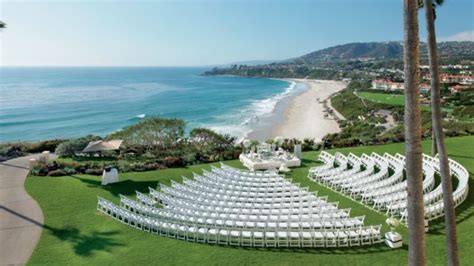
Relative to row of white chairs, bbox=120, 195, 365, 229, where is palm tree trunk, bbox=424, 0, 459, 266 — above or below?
above

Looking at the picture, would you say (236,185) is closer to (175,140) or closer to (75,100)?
(175,140)

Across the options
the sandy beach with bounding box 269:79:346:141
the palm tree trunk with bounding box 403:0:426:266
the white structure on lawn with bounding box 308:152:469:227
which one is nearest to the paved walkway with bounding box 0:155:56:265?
the palm tree trunk with bounding box 403:0:426:266

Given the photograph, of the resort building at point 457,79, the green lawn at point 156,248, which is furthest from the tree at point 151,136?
the resort building at point 457,79

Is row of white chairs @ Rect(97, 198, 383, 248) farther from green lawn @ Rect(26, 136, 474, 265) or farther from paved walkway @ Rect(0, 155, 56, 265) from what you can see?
paved walkway @ Rect(0, 155, 56, 265)

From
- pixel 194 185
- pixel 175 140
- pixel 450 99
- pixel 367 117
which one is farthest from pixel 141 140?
pixel 450 99

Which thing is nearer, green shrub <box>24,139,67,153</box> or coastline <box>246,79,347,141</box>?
green shrub <box>24,139,67,153</box>

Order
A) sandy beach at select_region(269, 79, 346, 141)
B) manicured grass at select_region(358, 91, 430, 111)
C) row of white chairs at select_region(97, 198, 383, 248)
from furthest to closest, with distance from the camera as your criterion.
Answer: manicured grass at select_region(358, 91, 430, 111)
sandy beach at select_region(269, 79, 346, 141)
row of white chairs at select_region(97, 198, 383, 248)
